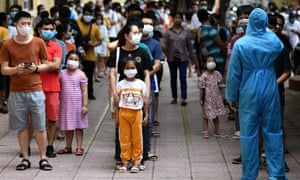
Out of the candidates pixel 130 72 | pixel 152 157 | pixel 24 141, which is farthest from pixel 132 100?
pixel 24 141

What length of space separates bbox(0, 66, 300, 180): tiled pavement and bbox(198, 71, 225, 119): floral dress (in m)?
0.42

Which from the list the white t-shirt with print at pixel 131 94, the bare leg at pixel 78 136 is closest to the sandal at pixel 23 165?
the bare leg at pixel 78 136

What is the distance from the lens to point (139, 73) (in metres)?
10.4

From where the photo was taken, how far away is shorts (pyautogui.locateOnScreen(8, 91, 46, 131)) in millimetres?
10172

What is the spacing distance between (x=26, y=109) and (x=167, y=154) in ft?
7.45

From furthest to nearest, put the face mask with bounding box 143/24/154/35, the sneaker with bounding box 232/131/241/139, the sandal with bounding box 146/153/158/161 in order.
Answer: the sneaker with bounding box 232/131/241/139 → the face mask with bounding box 143/24/154/35 → the sandal with bounding box 146/153/158/161

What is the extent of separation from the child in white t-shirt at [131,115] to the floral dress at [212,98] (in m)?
2.80

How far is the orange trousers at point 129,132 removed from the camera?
1024 cm

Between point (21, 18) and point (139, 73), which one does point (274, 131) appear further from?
point (21, 18)

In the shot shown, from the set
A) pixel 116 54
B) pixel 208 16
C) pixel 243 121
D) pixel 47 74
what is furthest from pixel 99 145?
pixel 208 16

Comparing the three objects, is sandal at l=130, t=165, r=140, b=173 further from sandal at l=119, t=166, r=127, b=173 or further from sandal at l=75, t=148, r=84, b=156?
sandal at l=75, t=148, r=84, b=156

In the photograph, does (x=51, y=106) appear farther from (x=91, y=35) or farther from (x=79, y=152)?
(x=91, y=35)

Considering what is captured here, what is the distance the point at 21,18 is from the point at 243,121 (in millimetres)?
3041

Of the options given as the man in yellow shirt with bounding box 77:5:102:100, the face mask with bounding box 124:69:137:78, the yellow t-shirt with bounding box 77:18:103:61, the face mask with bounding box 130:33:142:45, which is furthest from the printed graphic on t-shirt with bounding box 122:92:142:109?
the yellow t-shirt with bounding box 77:18:103:61
